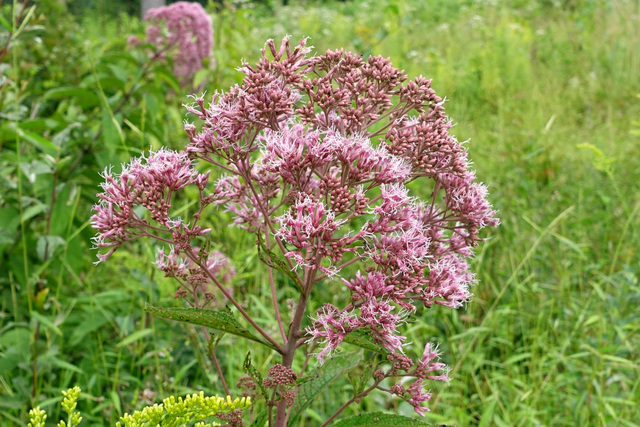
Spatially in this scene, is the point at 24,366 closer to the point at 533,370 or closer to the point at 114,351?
the point at 114,351

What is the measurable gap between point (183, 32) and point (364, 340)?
13.1ft

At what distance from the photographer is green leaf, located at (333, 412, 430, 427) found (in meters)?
1.35

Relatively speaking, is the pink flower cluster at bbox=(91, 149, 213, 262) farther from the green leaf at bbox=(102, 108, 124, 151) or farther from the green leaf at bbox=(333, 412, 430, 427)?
the green leaf at bbox=(102, 108, 124, 151)

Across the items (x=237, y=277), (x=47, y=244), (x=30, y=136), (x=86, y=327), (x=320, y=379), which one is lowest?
(x=86, y=327)

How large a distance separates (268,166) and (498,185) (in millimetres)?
3135

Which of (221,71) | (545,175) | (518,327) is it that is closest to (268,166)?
(518,327)

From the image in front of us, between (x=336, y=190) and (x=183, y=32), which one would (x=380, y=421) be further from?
(x=183, y=32)

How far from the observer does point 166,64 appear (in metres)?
3.74

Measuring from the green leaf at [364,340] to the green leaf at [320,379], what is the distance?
207 millimetres

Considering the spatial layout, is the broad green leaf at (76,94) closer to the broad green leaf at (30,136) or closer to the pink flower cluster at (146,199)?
the broad green leaf at (30,136)

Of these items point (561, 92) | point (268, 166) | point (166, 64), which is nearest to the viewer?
point (268, 166)

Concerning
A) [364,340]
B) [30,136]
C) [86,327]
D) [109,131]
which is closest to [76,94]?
[109,131]

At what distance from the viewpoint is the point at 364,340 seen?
1.33 meters

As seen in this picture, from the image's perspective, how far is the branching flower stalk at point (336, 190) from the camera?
1.35 m
